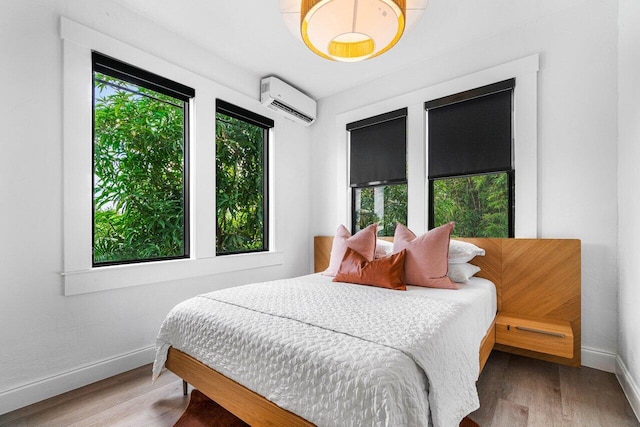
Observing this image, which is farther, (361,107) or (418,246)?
(361,107)

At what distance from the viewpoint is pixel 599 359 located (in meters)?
2.19

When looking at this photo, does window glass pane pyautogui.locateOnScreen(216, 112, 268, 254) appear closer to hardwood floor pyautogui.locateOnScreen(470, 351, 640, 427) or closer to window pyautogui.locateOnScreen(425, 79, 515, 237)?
window pyautogui.locateOnScreen(425, 79, 515, 237)

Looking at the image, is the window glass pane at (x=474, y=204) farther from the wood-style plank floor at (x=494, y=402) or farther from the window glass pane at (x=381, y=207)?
the wood-style plank floor at (x=494, y=402)

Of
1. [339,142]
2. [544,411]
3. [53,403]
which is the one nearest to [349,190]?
[339,142]

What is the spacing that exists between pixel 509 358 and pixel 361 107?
2776mm

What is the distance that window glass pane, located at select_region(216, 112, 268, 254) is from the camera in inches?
121

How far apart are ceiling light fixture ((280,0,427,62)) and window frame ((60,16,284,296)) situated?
57.6 inches

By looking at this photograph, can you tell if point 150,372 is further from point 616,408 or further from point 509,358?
point 616,408

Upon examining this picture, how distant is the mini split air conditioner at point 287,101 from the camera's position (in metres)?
3.25

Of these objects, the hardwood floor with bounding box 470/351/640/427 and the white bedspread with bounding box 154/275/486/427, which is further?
the hardwood floor with bounding box 470/351/640/427

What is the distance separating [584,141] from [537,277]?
3.48 feet

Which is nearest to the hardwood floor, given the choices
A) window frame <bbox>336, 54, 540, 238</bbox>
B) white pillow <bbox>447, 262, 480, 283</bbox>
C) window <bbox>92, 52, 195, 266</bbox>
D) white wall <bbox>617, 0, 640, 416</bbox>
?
white wall <bbox>617, 0, 640, 416</bbox>

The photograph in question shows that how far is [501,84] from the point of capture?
2586mm

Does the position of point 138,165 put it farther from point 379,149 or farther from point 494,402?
point 494,402
